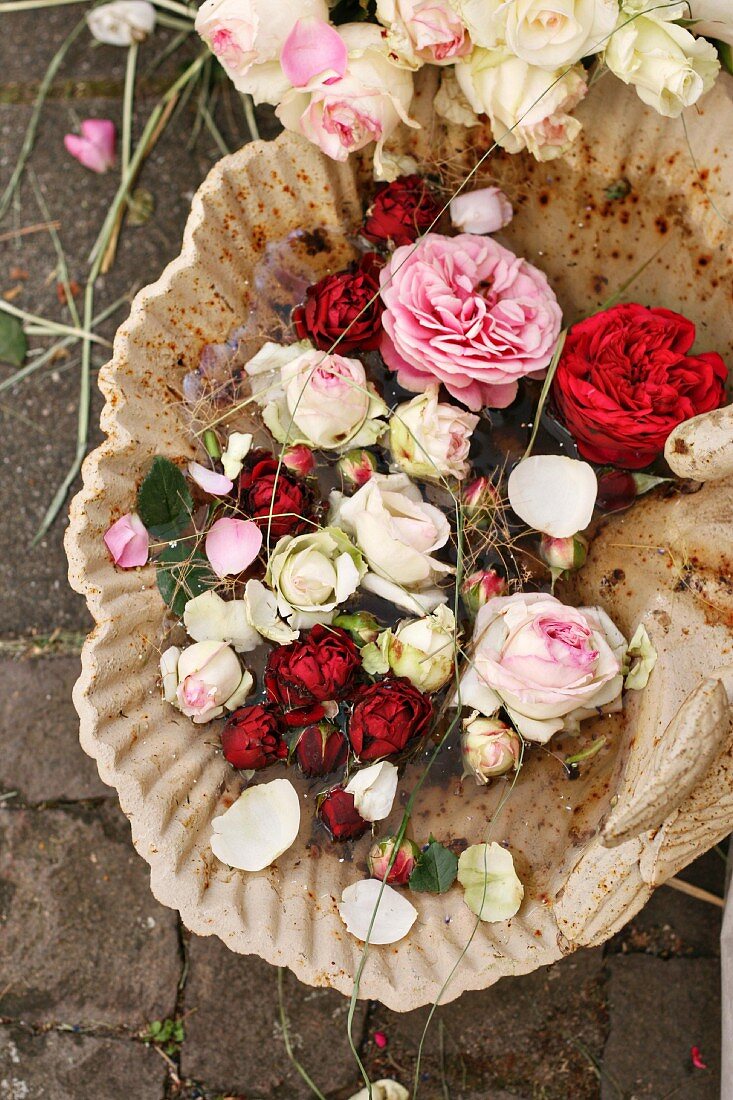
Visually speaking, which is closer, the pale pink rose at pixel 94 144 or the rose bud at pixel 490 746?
the rose bud at pixel 490 746

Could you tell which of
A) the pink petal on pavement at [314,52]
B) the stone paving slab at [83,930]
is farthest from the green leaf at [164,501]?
the stone paving slab at [83,930]

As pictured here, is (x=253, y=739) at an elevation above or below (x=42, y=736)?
above

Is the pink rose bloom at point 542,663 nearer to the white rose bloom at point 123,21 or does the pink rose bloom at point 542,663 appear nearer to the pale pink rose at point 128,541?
the pale pink rose at point 128,541

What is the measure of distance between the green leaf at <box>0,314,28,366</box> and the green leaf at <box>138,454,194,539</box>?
494mm

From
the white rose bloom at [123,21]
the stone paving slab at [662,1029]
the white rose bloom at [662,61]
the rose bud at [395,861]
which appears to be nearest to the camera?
the white rose bloom at [662,61]

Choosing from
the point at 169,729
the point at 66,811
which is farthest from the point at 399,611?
the point at 66,811

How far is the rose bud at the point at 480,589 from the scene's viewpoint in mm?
821

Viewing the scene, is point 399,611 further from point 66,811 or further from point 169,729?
point 66,811

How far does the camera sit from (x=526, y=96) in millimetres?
751

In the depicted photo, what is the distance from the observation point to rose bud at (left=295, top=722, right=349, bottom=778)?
0.81 metres

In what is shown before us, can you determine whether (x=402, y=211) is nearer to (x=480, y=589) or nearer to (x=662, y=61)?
(x=662, y=61)

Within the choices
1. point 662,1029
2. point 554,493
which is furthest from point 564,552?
point 662,1029

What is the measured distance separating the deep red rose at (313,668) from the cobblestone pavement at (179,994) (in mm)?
443

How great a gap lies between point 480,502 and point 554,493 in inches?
2.7
